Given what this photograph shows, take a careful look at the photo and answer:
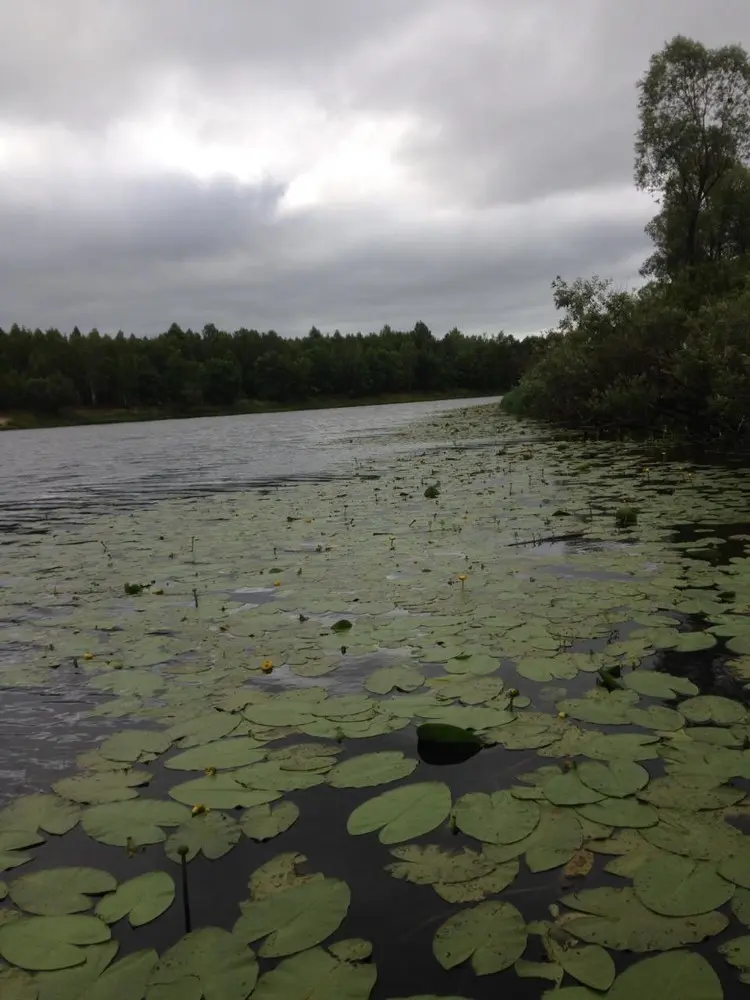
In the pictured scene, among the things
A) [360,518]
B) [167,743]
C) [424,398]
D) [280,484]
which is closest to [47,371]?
[424,398]

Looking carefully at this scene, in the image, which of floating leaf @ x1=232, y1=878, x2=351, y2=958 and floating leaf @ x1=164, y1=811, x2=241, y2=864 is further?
floating leaf @ x1=164, y1=811, x2=241, y2=864

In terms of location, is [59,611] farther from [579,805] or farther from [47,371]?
[47,371]

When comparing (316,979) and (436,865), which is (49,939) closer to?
(316,979)

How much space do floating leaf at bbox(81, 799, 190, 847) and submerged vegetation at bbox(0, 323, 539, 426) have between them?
55.7 m

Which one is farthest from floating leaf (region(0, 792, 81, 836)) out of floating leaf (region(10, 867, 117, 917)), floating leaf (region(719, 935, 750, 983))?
floating leaf (region(719, 935, 750, 983))

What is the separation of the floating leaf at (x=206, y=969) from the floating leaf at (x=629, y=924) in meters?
0.90

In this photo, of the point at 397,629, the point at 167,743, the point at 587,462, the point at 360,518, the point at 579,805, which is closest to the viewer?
the point at 579,805

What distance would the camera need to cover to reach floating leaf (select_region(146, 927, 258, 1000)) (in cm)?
178

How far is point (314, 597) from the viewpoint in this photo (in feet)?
17.9

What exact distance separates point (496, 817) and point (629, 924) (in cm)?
59

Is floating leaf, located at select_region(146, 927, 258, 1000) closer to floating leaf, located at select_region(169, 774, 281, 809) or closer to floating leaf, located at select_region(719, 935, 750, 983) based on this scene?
floating leaf, located at select_region(169, 774, 281, 809)

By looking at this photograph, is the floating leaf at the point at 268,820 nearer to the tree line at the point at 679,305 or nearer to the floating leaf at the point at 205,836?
the floating leaf at the point at 205,836

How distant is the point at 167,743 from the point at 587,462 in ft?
39.6

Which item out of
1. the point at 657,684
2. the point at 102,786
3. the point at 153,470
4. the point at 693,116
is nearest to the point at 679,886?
the point at 657,684
